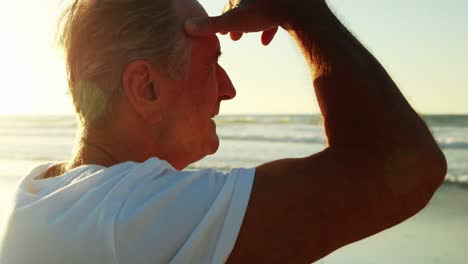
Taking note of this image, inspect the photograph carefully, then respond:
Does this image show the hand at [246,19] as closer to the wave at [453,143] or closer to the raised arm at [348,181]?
the raised arm at [348,181]

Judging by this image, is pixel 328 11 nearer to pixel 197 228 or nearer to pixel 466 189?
pixel 197 228

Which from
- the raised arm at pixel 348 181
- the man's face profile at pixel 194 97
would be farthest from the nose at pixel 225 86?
the raised arm at pixel 348 181

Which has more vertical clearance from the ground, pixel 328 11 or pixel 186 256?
pixel 328 11

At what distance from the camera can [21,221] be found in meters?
1.79

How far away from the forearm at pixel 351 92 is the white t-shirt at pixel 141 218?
29 cm

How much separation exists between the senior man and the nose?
38mm

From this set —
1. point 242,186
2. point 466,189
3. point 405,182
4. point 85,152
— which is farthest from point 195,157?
point 466,189

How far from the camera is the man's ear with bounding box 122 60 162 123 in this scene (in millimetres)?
1917

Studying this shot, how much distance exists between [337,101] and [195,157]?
0.48m

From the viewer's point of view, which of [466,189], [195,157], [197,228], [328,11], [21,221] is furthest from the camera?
[466,189]

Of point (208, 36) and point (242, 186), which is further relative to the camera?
point (208, 36)

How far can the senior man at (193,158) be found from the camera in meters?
1.67

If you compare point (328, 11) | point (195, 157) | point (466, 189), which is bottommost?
point (466, 189)

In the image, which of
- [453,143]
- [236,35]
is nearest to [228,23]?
[236,35]
